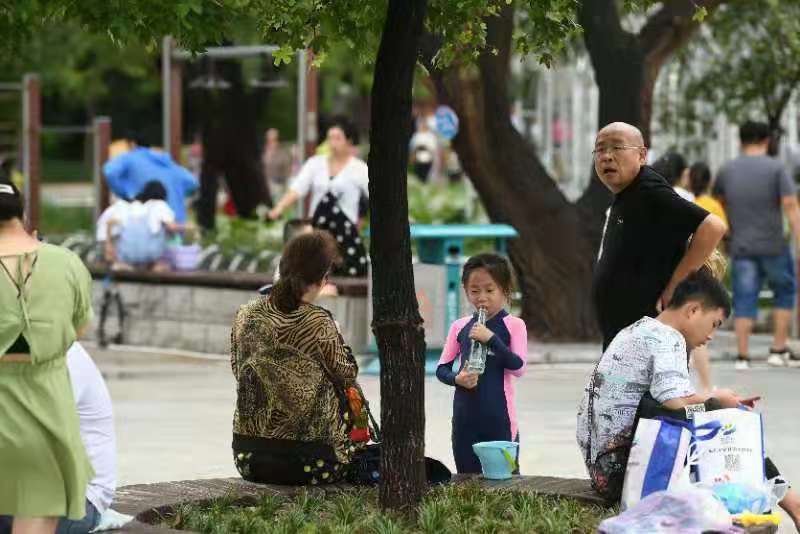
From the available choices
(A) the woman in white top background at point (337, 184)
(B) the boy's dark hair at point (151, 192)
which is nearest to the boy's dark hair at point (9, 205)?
(A) the woman in white top background at point (337, 184)

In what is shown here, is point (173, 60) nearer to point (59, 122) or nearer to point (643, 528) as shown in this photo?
A: point (643, 528)

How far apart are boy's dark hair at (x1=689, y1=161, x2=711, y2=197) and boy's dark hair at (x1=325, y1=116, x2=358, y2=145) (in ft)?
7.80

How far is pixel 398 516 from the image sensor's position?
6.74 meters

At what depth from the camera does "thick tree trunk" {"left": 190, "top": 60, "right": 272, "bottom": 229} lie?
27.2 m

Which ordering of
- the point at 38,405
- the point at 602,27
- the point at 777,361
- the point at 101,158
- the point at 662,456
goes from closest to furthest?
the point at 38,405
the point at 662,456
the point at 777,361
the point at 602,27
the point at 101,158

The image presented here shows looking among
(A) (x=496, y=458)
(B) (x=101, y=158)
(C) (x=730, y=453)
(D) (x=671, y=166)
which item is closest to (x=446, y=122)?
(B) (x=101, y=158)

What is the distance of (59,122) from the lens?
212 feet

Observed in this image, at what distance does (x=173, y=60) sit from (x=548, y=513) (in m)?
15.2

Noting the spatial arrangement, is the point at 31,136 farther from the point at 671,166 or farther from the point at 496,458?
the point at 496,458

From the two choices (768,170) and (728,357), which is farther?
(728,357)

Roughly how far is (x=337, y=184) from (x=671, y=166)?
9.49 ft

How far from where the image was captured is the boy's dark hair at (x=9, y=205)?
5.93 meters

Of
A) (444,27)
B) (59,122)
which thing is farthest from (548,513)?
(59,122)

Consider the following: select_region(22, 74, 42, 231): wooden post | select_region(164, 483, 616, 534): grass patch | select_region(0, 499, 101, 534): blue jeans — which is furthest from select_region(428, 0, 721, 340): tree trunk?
select_region(0, 499, 101, 534): blue jeans
